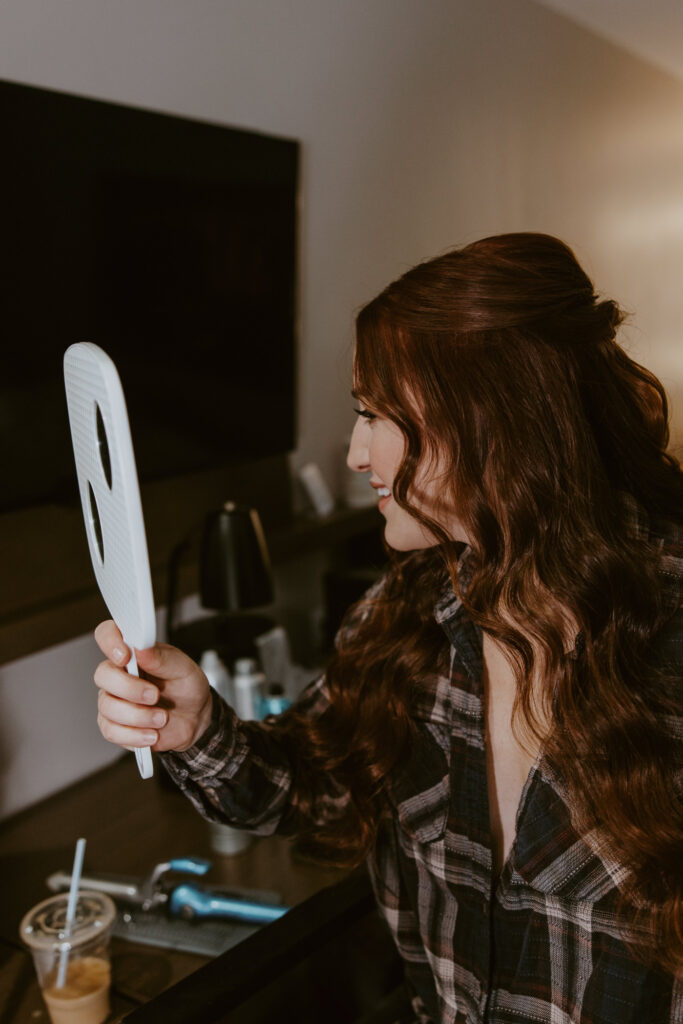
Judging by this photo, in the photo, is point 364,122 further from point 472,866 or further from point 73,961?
point 73,961

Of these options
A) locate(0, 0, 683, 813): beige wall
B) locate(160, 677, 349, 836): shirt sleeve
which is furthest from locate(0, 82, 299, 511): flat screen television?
locate(160, 677, 349, 836): shirt sleeve

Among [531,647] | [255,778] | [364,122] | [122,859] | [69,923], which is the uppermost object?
[364,122]

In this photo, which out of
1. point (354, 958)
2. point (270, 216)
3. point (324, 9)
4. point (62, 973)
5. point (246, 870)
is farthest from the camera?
point (324, 9)

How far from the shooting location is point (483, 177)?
258cm

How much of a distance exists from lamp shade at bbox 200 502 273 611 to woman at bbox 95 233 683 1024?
1.47 feet

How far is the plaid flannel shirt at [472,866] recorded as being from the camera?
937 millimetres

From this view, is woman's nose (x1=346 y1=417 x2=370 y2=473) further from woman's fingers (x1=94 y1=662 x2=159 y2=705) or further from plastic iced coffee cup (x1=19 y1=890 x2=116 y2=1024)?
plastic iced coffee cup (x1=19 y1=890 x2=116 y2=1024)

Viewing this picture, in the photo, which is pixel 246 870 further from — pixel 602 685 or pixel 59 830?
pixel 602 685

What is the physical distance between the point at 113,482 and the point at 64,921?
2.29 feet

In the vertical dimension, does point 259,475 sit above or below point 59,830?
above

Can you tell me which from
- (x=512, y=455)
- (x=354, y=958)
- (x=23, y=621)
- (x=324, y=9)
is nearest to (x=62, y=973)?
(x=23, y=621)

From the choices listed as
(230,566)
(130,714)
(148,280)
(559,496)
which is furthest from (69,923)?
(148,280)

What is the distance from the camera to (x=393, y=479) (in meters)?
0.94

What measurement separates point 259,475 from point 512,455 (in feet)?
3.53
